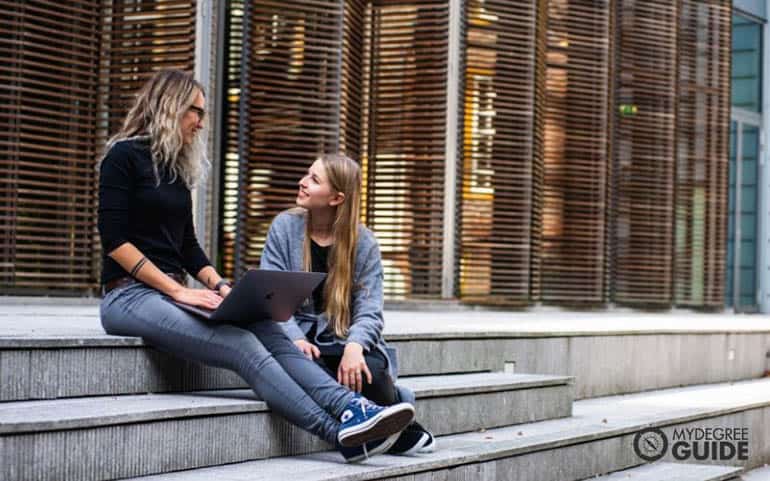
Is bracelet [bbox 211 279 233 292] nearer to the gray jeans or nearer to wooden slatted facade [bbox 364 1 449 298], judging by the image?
the gray jeans

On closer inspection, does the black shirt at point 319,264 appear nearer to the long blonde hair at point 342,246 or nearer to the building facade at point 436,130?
the long blonde hair at point 342,246

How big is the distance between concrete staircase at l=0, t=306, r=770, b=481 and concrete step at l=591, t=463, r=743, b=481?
0.4 inches

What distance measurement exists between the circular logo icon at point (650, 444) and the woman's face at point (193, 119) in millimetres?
2685

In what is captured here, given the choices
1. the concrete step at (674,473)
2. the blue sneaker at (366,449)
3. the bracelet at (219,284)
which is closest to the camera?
the blue sneaker at (366,449)

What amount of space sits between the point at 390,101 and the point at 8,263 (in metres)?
4.31

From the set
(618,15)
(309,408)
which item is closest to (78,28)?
(309,408)

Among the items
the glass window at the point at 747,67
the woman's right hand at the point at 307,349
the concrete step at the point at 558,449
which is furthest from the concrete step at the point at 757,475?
the glass window at the point at 747,67

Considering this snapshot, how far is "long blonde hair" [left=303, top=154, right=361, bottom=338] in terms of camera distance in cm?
447

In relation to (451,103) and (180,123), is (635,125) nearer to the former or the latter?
(451,103)

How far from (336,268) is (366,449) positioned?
800 mm

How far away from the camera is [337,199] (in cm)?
450

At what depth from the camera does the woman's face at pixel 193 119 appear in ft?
14.6

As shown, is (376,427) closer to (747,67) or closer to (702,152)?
(702,152)

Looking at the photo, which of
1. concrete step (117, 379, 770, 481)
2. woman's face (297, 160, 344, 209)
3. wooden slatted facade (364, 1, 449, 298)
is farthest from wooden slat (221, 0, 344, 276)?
woman's face (297, 160, 344, 209)
